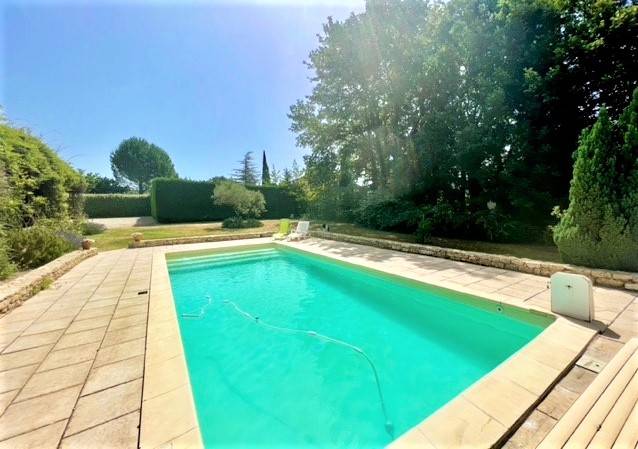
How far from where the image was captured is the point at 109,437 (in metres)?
1.70

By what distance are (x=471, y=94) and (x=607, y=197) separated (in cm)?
722

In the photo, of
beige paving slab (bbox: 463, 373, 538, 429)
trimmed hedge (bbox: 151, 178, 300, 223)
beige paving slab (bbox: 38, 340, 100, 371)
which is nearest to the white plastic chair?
beige paving slab (bbox: 38, 340, 100, 371)

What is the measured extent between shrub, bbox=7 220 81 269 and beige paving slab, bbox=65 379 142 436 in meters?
5.88

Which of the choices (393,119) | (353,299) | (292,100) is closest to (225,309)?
(353,299)

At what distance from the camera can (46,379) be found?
2281 mm

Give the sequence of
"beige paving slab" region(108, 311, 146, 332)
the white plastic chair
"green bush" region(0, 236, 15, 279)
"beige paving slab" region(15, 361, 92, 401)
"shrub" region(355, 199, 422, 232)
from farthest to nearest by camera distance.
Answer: the white plastic chair < "shrub" region(355, 199, 422, 232) < "green bush" region(0, 236, 15, 279) < "beige paving slab" region(108, 311, 146, 332) < "beige paving slab" region(15, 361, 92, 401)

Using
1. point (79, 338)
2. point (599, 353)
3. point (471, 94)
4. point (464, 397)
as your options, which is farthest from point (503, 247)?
point (79, 338)

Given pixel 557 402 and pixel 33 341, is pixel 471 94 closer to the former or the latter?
pixel 557 402

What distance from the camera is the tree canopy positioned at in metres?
8.40

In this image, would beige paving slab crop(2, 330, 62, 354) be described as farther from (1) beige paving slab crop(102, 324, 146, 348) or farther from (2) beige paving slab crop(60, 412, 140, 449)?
(2) beige paving slab crop(60, 412, 140, 449)

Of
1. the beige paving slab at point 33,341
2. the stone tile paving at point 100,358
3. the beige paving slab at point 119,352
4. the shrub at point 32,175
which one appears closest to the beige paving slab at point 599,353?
the stone tile paving at point 100,358

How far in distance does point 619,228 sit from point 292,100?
15159mm

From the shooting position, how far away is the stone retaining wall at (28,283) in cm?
381

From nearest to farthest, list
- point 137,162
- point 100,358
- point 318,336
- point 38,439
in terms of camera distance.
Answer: point 38,439 → point 100,358 → point 318,336 → point 137,162
